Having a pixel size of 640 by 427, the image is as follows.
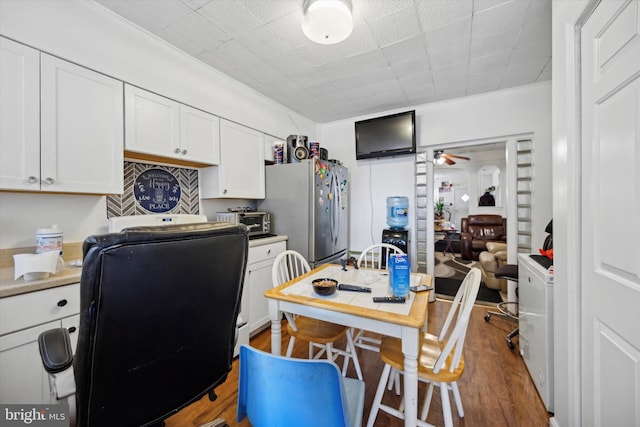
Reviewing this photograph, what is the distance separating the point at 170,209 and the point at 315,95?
6.84 feet

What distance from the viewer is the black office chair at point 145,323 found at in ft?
2.27

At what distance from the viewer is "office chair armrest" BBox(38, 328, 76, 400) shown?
787 mm

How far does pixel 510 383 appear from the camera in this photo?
175cm

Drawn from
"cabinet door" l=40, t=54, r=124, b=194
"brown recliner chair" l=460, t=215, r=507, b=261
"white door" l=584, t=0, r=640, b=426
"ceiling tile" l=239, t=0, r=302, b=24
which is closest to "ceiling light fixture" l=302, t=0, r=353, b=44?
"ceiling tile" l=239, t=0, r=302, b=24

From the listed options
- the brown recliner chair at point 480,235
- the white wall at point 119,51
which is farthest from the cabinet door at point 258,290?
the brown recliner chair at point 480,235

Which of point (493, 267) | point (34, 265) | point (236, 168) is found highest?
point (236, 168)

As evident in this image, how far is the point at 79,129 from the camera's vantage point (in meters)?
1.58

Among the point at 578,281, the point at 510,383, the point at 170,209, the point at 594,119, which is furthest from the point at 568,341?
the point at 170,209

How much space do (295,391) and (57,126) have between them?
2.00m

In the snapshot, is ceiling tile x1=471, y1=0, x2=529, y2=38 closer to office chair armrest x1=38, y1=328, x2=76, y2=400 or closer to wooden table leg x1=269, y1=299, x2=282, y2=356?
wooden table leg x1=269, y1=299, x2=282, y2=356

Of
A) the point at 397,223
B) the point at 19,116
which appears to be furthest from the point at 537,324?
the point at 19,116

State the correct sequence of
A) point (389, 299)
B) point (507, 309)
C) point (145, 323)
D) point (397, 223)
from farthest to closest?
1. point (397, 223)
2. point (507, 309)
3. point (389, 299)
4. point (145, 323)

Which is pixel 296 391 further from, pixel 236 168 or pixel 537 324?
pixel 236 168

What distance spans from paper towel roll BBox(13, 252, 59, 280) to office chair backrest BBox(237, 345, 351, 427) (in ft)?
4.32
